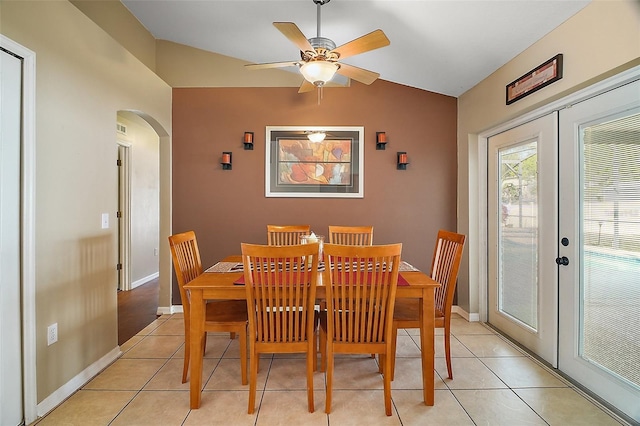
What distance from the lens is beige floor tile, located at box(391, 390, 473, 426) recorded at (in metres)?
1.85

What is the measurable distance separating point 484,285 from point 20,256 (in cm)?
393

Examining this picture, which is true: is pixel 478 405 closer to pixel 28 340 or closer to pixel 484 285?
pixel 484 285

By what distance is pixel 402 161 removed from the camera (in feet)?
12.0

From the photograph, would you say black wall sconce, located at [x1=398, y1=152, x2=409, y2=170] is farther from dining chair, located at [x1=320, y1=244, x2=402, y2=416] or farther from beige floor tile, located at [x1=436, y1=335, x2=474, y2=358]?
dining chair, located at [x1=320, y1=244, x2=402, y2=416]

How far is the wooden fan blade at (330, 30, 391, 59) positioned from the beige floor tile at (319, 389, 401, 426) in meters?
2.30

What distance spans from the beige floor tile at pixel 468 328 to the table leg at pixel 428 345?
1.30 metres

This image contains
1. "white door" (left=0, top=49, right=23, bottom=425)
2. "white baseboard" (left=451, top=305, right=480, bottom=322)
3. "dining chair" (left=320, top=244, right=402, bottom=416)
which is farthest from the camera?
"white baseboard" (left=451, top=305, right=480, bottom=322)

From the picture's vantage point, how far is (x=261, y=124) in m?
3.76

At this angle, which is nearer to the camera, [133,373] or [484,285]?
[133,373]

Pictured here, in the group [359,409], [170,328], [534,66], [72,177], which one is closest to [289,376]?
[359,409]

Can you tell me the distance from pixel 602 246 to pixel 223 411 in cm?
269

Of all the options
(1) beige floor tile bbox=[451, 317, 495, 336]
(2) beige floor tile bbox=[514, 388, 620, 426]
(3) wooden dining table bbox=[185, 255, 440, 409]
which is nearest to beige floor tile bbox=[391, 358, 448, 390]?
(3) wooden dining table bbox=[185, 255, 440, 409]

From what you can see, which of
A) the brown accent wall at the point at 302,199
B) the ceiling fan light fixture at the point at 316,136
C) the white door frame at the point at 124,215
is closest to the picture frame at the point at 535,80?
the brown accent wall at the point at 302,199

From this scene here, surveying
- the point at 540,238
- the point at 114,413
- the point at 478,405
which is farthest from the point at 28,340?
the point at 540,238
